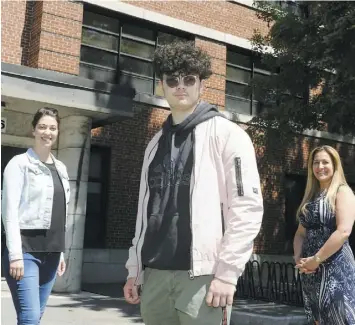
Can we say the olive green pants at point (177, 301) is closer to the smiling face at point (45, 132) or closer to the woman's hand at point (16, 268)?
the woman's hand at point (16, 268)

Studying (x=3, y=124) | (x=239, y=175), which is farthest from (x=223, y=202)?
(x=3, y=124)

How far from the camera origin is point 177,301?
8.37 ft

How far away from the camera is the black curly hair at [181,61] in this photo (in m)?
2.79

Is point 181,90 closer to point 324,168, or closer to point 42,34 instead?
point 324,168

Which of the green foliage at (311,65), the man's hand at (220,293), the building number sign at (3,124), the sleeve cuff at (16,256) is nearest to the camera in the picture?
the man's hand at (220,293)

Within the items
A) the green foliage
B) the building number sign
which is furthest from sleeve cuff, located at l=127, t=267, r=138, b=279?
the building number sign

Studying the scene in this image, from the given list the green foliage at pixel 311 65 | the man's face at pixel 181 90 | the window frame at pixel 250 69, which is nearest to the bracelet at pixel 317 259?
the man's face at pixel 181 90

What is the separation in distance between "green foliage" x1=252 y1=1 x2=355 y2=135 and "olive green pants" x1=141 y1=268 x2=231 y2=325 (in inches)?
272

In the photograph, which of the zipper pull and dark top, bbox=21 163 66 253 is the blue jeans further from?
the zipper pull

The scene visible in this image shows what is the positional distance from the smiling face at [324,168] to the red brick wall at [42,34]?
349 inches

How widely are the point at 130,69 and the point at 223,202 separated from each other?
11.4 meters

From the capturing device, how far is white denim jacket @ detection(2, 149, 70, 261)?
11.5 feet

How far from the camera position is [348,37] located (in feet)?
27.8

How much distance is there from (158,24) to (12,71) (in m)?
6.01
